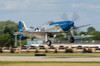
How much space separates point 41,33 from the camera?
56.7 m

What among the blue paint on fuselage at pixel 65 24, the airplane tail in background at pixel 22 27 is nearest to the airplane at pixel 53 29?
the blue paint on fuselage at pixel 65 24

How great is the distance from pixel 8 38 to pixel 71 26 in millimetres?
94415

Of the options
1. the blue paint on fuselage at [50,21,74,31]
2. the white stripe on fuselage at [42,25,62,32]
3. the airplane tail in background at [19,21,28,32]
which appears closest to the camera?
the blue paint on fuselage at [50,21,74,31]

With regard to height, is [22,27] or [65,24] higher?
[22,27]

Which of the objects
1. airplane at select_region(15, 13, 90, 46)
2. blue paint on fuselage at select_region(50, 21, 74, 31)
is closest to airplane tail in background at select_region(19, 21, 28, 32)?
airplane at select_region(15, 13, 90, 46)

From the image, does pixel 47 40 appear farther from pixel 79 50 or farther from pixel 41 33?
pixel 79 50

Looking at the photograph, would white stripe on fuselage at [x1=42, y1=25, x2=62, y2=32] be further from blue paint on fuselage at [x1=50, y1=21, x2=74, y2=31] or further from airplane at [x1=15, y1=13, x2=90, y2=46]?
blue paint on fuselage at [x1=50, y1=21, x2=74, y2=31]

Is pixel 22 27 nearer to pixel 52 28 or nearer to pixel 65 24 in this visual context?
pixel 52 28

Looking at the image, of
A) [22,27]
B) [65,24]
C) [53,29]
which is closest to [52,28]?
[53,29]

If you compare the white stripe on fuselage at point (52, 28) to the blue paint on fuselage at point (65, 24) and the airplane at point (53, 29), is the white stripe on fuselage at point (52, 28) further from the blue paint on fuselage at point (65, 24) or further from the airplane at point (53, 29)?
the blue paint on fuselage at point (65, 24)

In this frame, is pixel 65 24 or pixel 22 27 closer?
pixel 65 24

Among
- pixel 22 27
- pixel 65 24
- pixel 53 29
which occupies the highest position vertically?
pixel 22 27

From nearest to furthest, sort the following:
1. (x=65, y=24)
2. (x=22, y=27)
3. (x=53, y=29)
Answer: (x=65, y=24) < (x=53, y=29) < (x=22, y=27)

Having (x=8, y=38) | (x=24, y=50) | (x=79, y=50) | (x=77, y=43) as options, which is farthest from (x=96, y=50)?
(x=8, y=38)
